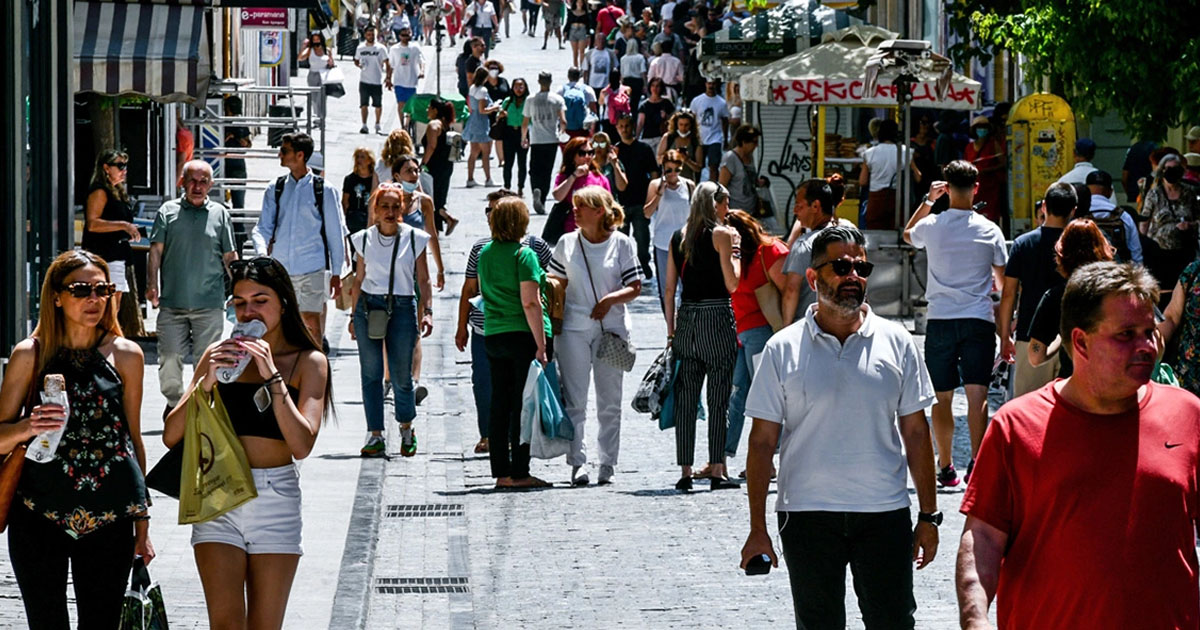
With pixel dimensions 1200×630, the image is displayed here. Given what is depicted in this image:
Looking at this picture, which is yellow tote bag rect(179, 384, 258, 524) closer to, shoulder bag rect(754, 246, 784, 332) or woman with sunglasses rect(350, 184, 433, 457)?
shoulder bag rect(754, 246, 784, 332)

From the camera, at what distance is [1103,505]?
4793 millimetres

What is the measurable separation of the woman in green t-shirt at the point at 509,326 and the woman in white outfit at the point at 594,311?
10.0 inches

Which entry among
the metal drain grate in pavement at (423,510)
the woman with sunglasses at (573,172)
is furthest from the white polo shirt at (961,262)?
the woman with sunglasses at (573,172)

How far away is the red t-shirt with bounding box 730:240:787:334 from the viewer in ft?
39.1

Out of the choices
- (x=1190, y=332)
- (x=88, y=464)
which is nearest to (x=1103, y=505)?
(x=88, y=464)

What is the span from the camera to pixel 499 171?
3459cm

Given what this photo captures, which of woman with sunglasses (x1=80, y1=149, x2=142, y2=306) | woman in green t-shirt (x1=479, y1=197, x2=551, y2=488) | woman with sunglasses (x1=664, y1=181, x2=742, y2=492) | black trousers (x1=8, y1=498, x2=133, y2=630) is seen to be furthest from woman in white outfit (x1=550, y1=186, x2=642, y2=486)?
black trousers (x1=8, y1=498, x2=133, y2=630)

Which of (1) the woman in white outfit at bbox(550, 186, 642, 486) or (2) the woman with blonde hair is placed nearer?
(1) the woman in white outfit at bbox(550, 186, 642, 486)

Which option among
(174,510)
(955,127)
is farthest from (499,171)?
(174,510)

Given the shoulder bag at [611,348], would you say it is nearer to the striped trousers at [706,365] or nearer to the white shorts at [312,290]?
the striped trousers at [706,365]

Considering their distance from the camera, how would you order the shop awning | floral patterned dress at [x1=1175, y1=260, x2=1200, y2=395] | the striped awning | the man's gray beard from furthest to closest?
the shop awning, the striped awning, floral patterned dress at [x1=1175, y1=260, x2=1200, y2=395], the man's gray beard

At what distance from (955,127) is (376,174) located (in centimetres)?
1234

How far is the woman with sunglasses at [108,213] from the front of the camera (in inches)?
590

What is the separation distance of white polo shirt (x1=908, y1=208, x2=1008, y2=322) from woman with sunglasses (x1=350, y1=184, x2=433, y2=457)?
10.5 feet
